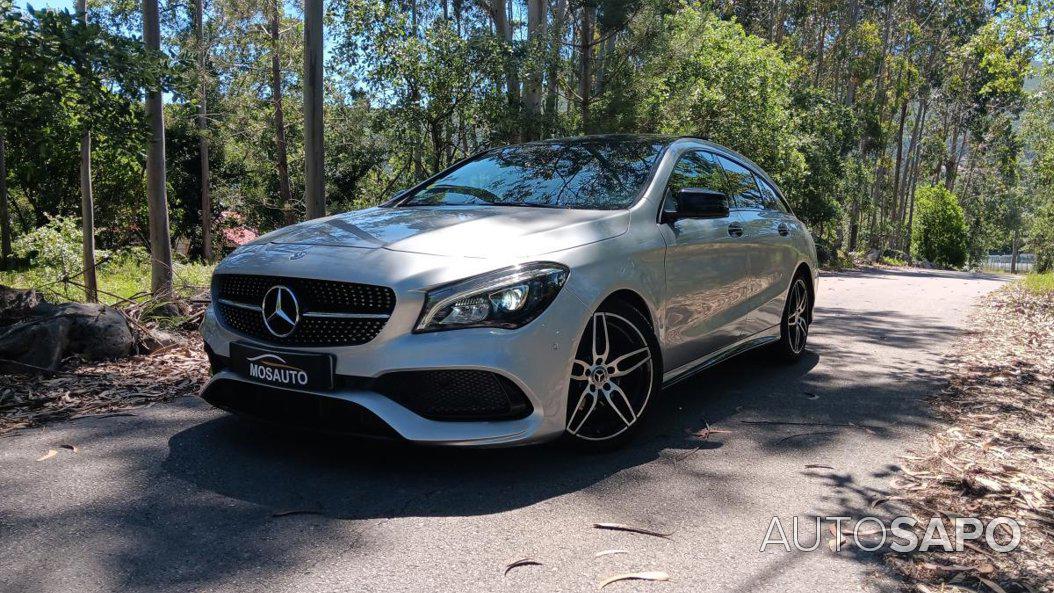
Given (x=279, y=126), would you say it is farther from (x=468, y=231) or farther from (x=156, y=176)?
(x=468, y=231)

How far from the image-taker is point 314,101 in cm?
948

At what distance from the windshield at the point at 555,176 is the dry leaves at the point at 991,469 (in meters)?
2.05

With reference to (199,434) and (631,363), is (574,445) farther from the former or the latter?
(199,434)

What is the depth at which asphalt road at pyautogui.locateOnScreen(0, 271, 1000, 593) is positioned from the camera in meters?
2.59

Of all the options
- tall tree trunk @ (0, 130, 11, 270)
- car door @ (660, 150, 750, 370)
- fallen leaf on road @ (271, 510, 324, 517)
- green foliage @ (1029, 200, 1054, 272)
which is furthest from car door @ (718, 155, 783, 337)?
green foliage @ (1029, 200, 1054, 272)

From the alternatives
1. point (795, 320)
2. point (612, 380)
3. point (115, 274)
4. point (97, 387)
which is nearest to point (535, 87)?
point (795, 320)

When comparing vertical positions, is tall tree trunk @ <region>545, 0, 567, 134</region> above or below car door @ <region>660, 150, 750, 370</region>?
above

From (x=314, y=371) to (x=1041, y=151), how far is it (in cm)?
4391

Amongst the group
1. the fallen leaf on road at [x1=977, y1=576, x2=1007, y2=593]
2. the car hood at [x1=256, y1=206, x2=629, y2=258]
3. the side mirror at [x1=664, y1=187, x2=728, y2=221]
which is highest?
the side mirror at [x1=664, y1=187, x2=728, y2=221]

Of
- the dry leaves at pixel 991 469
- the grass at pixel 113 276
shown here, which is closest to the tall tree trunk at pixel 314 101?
the dry leaves at pixel 991 469

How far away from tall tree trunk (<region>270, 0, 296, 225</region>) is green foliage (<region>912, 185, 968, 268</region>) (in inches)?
1542

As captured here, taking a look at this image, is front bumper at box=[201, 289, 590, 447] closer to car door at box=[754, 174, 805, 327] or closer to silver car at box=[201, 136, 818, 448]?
silver car at box=[201, 136, 818, 448]

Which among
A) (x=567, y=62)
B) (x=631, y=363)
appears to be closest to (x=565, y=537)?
(x=631, y=363)

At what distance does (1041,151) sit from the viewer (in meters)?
37.9
